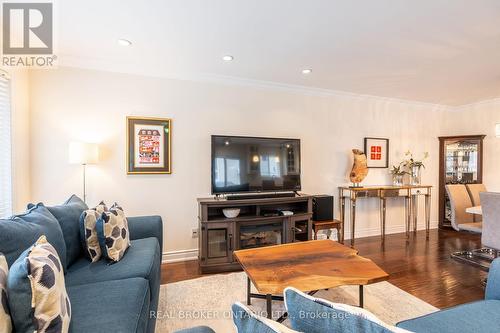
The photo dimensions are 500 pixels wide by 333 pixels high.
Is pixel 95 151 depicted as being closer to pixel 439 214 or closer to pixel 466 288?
pixel 466 288

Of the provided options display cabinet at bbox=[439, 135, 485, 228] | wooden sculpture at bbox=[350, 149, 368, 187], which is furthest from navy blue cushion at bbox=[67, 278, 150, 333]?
display cabinet at bbox=[439, 135, 485, 228]

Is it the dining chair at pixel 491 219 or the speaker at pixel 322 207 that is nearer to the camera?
the dining chair at pixel 491 219

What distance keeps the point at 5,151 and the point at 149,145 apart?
4.41 ft

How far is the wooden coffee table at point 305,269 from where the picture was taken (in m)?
1.55

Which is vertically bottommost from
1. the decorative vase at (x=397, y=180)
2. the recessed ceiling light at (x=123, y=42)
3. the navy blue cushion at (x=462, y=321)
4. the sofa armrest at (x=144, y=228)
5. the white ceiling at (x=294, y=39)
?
the navy blue cushion at (x=462, y=321)

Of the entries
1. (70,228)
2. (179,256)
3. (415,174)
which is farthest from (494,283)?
(415,174)

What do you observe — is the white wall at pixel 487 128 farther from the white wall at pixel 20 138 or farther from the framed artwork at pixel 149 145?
the white wall at pixel 20 138

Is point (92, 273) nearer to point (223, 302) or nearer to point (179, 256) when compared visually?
point (223, 302)

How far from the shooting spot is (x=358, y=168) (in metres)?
3.85

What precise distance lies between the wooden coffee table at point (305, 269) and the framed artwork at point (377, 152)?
256cm

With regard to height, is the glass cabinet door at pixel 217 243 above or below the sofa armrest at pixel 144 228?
below

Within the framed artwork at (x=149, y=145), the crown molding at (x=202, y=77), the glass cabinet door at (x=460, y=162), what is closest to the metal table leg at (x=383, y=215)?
the glass cabinet door at (x=460, y=162)

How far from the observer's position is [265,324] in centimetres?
54

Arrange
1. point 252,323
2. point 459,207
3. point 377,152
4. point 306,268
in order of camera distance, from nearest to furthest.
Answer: point 252,323 → point 306,268 → point 459,207 → point 377,152
